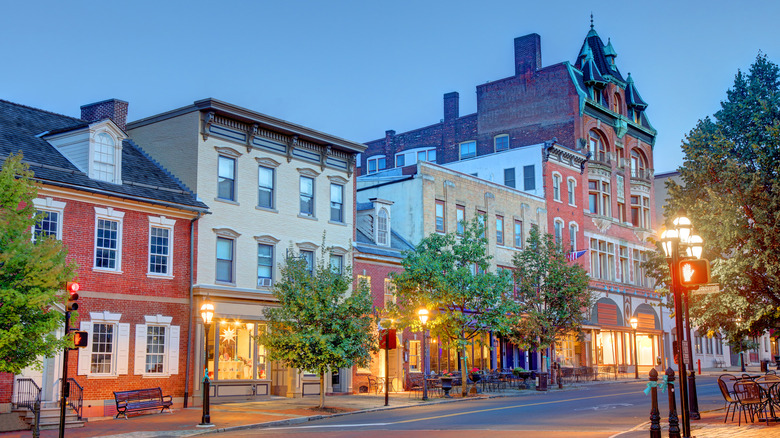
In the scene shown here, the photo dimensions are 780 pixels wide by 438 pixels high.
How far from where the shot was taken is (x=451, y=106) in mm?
61250

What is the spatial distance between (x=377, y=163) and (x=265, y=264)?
3430 cm

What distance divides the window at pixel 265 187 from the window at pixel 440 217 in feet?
41.5

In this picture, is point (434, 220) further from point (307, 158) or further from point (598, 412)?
point (598, 412)

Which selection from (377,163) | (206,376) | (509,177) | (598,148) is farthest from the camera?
(377,163)

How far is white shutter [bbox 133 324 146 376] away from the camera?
2672 cm

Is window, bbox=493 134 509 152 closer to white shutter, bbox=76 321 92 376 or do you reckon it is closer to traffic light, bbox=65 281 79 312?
white shutter, bbox=76 321 92 376

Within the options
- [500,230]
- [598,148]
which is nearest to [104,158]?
[500,230]

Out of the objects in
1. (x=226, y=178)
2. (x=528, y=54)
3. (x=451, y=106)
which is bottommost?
(x=226, y=178)

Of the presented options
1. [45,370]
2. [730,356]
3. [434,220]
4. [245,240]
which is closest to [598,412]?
[245,240]

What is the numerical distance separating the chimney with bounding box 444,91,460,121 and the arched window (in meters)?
10.3

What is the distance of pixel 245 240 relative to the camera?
3102cm

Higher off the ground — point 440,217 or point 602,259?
point 440,217

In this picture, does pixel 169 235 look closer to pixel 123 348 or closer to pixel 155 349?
pixel 155 349

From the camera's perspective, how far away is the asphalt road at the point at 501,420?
61.5 feet
